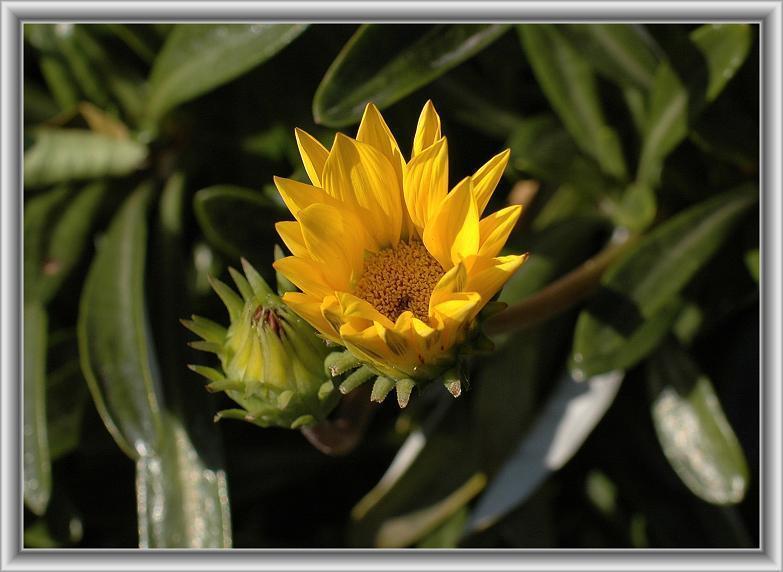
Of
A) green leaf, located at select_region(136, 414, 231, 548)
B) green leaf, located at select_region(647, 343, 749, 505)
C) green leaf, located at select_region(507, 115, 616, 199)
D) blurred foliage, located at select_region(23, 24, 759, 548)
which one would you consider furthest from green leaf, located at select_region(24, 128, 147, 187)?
green leaf, located at select_region(647, 343, 749, 505)

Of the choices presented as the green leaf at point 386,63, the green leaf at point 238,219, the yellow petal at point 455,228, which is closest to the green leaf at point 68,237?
the green leaf at point 238,219

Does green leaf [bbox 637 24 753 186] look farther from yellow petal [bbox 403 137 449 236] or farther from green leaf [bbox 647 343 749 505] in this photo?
yellow petal [bbox 403 137 449 236]

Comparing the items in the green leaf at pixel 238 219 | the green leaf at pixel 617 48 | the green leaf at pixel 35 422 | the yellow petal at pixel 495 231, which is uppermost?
the green leaf at pixel 617 48

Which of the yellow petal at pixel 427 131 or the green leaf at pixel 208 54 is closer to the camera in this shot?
the yellow petal at pixel 427 131

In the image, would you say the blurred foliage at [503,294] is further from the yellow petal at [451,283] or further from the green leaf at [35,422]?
the yellow petal at [451,283]

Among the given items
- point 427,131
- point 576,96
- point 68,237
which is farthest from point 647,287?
point 68,237
